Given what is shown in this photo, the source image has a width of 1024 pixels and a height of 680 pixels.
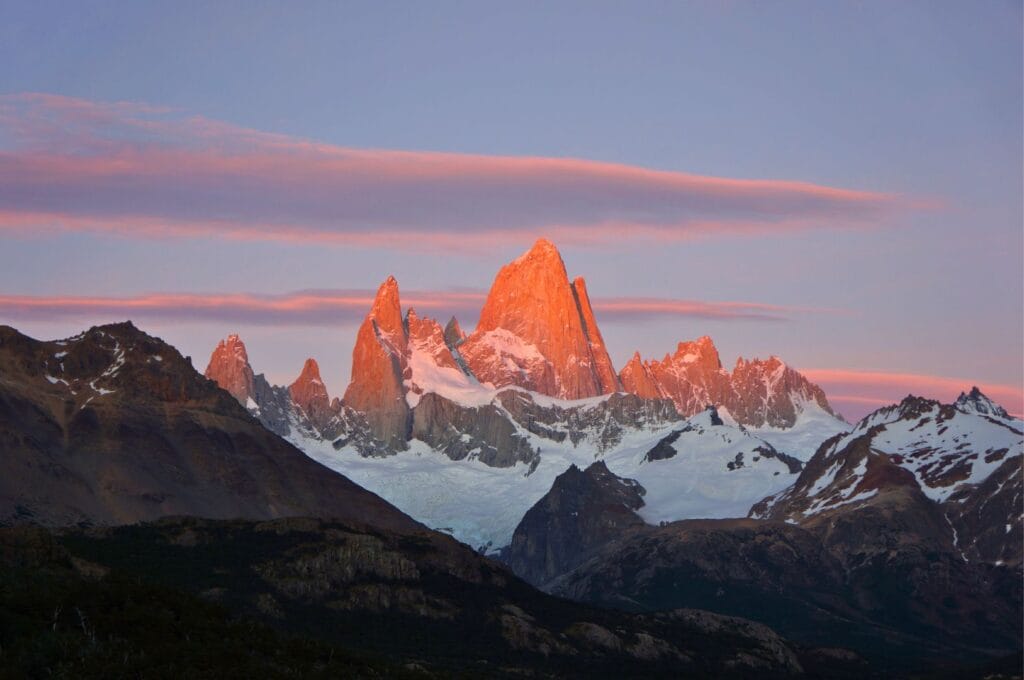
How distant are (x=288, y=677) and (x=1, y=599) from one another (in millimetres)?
27703

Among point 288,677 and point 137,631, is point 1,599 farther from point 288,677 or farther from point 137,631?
point 288,677

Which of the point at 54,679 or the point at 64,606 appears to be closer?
the point at 54,679

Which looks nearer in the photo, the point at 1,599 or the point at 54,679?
the point at 54,679

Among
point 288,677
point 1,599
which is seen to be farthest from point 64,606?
point 288,677

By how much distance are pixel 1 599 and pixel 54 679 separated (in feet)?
70.8

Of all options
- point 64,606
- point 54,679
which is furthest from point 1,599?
point 54,679

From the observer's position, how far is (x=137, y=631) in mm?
196500

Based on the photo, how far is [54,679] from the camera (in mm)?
174250

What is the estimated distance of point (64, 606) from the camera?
19688cm

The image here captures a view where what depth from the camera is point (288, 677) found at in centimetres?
19975

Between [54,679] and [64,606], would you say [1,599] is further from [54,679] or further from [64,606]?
[54,679]

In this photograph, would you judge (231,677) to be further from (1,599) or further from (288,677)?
(1,599)

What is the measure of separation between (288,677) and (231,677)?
8.68 m

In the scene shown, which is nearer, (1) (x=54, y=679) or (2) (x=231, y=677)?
(1) (x=54, y=679)
